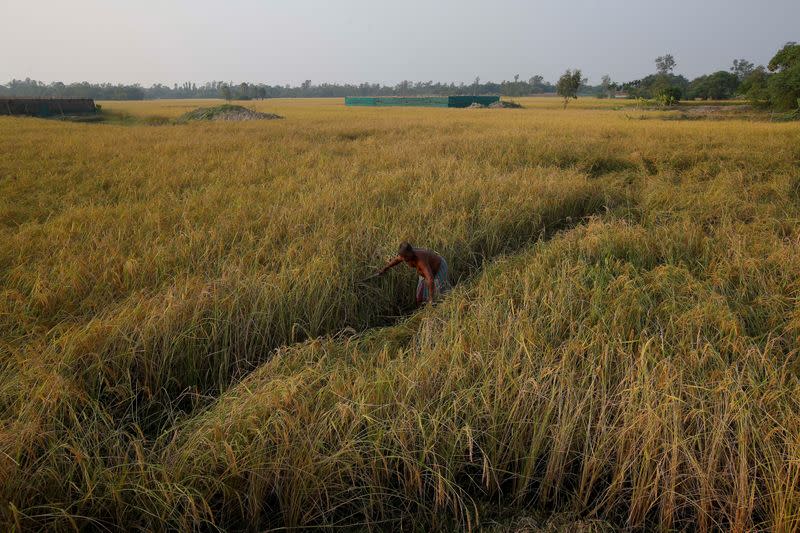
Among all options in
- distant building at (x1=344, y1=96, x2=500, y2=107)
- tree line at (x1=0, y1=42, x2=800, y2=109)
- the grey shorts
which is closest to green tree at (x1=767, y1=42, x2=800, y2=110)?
tree line at (x1=0, y1=42, x2=800, y2=109)

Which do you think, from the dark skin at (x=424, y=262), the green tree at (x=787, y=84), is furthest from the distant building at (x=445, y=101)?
the dark skin at (x=424, y=262)

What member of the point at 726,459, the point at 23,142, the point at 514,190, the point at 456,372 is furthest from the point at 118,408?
the point at 23,142

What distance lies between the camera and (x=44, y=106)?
1064 inches

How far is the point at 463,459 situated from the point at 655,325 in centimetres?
140

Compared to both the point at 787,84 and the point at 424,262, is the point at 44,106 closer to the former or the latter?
the point at 424,262

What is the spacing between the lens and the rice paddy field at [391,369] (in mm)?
1680

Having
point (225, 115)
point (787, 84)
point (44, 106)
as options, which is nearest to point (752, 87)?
point (787, 84)

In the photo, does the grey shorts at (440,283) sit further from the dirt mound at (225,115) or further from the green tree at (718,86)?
the green tree at (718,86)

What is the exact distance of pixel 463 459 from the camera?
6.15 ft

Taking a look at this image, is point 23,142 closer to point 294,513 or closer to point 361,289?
point 361,289

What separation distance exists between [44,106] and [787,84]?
42127 mm

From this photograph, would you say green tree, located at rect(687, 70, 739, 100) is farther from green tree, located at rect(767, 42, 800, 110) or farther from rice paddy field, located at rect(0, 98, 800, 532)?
rice paddy field, located at rect(0, 98, 800, 532)

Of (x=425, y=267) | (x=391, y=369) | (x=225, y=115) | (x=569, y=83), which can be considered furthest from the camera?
(x=569, y=83)

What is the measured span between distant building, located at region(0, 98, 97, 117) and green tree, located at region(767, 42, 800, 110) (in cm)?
4142
